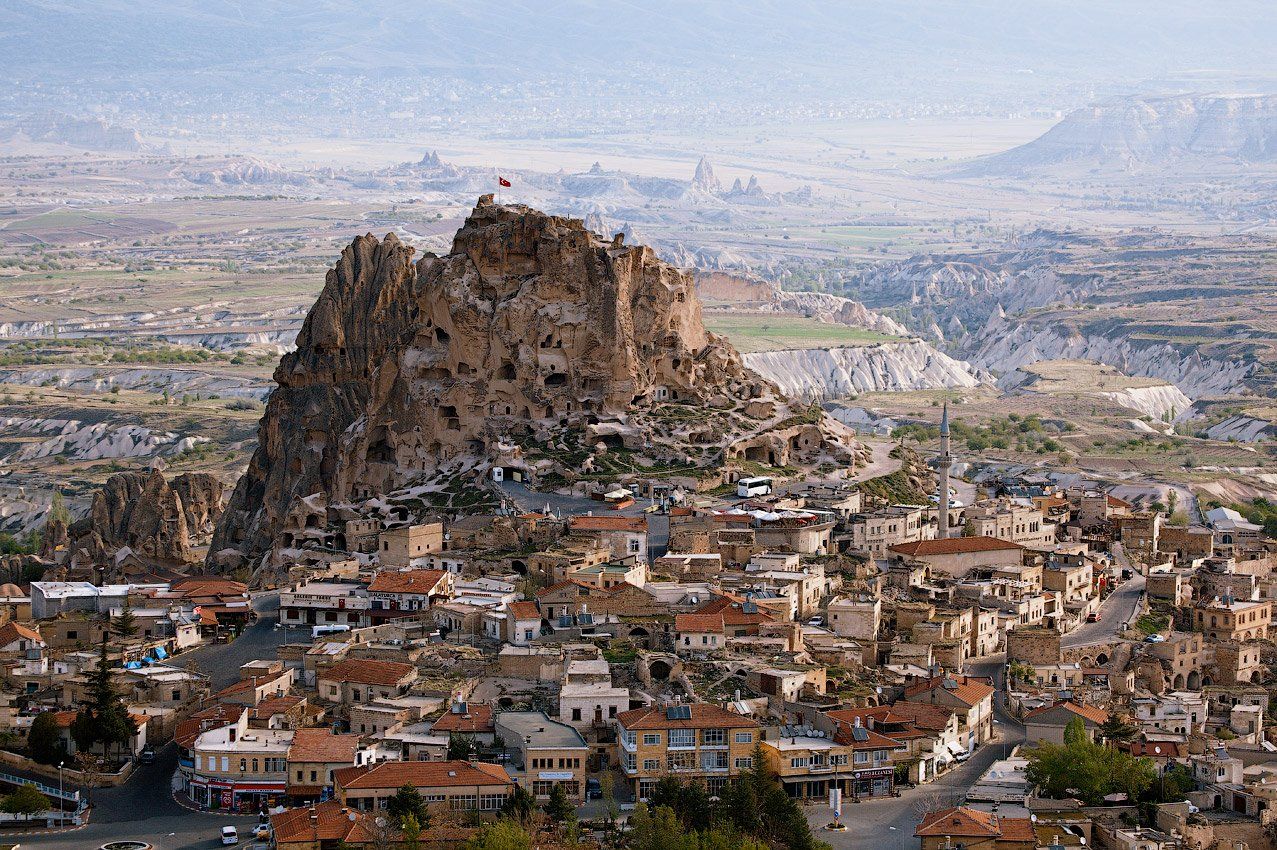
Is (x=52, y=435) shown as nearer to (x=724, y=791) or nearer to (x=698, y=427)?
(x=698, y=427)

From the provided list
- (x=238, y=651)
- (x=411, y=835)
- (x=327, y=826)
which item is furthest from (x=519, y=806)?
(x=238, y=651)

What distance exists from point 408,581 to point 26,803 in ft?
47.0

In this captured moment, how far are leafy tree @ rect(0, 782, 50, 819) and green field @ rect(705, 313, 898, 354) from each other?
100824 millimetres

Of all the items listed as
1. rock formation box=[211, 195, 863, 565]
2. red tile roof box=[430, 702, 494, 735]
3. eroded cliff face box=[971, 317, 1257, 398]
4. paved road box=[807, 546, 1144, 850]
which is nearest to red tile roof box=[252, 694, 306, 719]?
red tile roof box=[430, 702, 494, 735]

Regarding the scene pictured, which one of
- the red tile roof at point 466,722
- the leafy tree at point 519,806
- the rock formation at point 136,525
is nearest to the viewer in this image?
the leafy tree at point 519,806

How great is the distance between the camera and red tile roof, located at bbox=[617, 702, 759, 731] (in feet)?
138

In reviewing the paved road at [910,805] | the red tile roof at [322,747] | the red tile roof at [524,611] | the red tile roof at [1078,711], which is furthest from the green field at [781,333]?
the red tile roof at [322,747]

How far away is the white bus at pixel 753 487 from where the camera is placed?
66750 mm

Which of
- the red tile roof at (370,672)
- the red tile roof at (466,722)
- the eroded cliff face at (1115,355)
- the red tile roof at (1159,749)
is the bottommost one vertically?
the eroded cliff face at (1115,355)

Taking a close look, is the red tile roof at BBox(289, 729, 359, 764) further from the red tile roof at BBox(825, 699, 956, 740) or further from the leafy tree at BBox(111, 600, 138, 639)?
the leafy tree at BBox(111, 600, 138, 639)

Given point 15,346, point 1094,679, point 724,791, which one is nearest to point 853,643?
point 1094,679

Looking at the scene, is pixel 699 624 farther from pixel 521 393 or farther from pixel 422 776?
pixel 521 393

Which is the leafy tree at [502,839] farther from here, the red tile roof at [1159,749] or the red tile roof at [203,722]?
the red tile roof at [1159,749]

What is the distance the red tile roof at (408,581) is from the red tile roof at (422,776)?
12622 millimetres
